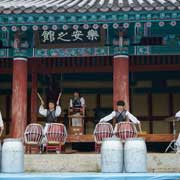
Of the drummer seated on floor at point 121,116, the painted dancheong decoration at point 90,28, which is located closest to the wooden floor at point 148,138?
the drummer seated on floor at point 121,116

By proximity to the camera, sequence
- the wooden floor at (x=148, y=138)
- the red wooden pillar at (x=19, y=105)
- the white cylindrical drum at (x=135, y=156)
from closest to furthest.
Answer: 1. the white cylindrical drum at (x=135, y=156)
2. the wooden floor at (x=148, y=138)
3. the red wooden pillar at (x=19, y=105)

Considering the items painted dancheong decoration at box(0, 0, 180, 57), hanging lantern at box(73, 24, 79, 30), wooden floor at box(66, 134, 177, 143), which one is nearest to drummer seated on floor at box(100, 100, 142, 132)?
wooden floor at box(66, 134, 177, 143)

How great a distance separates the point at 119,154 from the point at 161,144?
25.9 feet

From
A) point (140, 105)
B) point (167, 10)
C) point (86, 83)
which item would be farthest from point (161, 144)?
point (167, 10)

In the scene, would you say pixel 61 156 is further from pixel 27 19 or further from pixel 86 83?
pixel 86 83

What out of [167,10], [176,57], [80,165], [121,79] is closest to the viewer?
[80,165]

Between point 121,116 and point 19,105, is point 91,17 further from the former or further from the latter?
point 19,105

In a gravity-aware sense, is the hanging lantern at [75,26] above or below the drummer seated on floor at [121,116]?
above

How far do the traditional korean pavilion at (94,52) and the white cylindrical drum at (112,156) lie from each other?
12.4 feet

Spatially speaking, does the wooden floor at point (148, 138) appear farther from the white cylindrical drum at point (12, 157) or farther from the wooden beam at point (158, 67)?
the white cylindrical drum at point (12, 157)

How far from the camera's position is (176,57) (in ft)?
42.7

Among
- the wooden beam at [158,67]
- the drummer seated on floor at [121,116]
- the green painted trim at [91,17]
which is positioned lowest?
the drummer seated on floor at [121,116]

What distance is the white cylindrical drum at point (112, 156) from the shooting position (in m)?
7.48

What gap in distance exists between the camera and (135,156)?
7457mm
